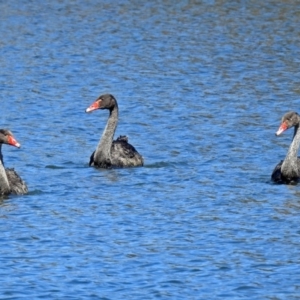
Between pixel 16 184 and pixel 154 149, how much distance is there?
378cm

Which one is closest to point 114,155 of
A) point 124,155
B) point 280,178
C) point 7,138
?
point 124,155

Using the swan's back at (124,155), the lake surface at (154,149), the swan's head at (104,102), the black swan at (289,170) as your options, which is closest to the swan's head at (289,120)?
the black swan at (289,170)

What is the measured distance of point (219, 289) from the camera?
41.2 feet

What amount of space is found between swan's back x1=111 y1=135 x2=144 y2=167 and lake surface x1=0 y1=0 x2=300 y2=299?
0.21 meters

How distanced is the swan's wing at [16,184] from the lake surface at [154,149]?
0.18 meters

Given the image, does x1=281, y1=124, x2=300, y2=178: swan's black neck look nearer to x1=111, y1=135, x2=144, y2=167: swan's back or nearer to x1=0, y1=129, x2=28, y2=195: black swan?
x1=111, y1=135, x2=144, y2=167: swan's back

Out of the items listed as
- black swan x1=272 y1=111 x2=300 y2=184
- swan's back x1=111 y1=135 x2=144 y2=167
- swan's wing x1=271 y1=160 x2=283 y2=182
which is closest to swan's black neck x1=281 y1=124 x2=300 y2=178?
black swan x1=272 y1=111 x2=300 y2=184

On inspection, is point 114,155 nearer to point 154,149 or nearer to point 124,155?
point 124,155

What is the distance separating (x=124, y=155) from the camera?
18.8 m

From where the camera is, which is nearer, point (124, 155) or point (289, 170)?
point (289, 170)

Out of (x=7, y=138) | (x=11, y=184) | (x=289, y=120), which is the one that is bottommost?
(x=11, y=184)

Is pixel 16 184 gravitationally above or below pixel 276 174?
below

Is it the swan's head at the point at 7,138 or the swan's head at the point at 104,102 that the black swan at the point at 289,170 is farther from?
the swan's head at the point at 7,138

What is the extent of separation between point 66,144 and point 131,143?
1103mm
